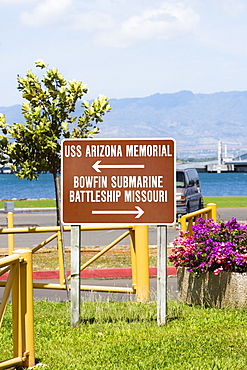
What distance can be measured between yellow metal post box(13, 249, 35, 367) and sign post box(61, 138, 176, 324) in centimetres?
205

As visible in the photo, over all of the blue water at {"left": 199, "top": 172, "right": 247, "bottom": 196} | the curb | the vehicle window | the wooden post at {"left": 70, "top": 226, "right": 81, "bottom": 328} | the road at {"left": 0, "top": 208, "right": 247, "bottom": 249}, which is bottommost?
the blue water at {"left": 199, "top": 172, "right": 247, "bottom": 196}

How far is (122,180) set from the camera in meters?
A: 7.43

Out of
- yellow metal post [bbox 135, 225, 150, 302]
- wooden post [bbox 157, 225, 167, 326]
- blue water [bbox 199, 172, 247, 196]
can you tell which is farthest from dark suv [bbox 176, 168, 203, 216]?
blue water [bbox 199, 172, 247, 196]

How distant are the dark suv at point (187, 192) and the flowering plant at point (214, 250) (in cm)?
1485

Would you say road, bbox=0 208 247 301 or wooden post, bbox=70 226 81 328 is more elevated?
wooden post, bbox=70 226 81 328

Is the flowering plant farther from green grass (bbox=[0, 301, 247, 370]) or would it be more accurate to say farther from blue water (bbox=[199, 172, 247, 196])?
blue water (bbox=[199, 172, 247, 196])

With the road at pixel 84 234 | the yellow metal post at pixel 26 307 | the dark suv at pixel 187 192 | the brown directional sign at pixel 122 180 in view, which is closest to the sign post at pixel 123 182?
the brown directional sign at pixel 122 180

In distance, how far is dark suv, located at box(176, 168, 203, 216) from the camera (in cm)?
2408

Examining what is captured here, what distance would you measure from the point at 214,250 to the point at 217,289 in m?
0.50

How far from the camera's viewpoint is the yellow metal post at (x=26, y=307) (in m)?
5.40

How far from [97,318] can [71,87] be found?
7831mm

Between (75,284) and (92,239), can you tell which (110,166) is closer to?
(75,284)

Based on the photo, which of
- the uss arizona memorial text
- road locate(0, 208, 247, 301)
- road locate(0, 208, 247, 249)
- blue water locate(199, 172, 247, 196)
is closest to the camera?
the uss arizona memorial text

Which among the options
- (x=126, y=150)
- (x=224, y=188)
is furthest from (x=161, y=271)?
(x=224, y=188)
